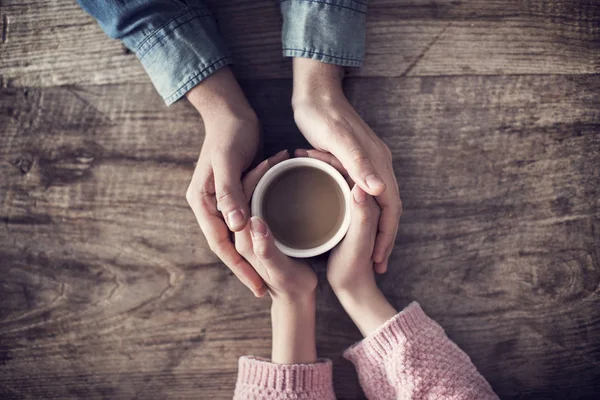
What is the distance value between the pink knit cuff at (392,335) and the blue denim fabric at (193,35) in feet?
1.83

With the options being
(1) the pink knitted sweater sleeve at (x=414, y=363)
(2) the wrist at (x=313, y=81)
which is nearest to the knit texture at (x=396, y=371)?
(1) the pink knitted sweater sleeve at (x=414, y=363)

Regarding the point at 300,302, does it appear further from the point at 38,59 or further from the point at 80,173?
the point at 38,59

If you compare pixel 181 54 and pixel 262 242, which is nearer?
pixel 262 242

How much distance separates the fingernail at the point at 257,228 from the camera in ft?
2.45

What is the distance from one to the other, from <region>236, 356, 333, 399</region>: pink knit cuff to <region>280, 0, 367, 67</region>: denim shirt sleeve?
0.65 metres

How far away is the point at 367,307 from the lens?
0.90 m

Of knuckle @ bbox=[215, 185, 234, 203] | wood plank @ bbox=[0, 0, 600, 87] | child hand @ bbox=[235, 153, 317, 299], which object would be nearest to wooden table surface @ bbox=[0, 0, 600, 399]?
wood plank @ bbox=[0, 0, 600, 87]

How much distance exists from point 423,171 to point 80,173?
80 cm

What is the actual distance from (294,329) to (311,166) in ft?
1.15

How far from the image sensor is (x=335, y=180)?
2.74 feet

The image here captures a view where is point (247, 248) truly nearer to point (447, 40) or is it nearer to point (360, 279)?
point (360, 279)

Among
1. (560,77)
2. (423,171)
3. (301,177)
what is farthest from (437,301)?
(560,77)

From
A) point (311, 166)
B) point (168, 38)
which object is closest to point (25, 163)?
point (168, 38)

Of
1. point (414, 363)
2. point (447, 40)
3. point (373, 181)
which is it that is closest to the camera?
point (373, 181)
